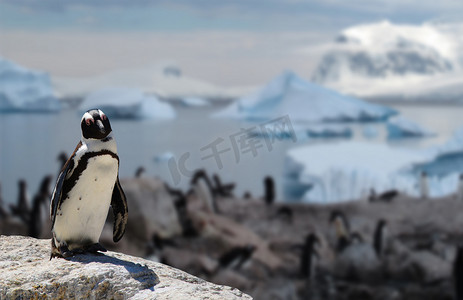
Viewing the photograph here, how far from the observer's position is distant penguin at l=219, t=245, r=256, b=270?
669cm

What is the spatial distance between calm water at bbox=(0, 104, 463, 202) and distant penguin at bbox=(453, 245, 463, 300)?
5.41ft

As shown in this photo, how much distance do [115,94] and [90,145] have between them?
6901mm

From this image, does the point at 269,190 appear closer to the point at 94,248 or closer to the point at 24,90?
the point at 24,90

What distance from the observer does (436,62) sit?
867cm

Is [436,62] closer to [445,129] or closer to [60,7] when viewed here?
[445,129]

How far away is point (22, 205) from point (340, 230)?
4.36 m

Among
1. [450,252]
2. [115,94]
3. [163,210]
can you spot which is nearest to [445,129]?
[450,252]

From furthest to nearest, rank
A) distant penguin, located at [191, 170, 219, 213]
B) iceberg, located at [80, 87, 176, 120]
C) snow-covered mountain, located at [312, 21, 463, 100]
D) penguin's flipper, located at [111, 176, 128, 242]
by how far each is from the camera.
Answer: snow-covered mountain, located at [312, 21, 463, 100] < iceberg, located at [80, 87, 176, 120] < distant penguin, located at [191, 170, 219, 213] < penguin's flipper, located at [111, 176, 128, 242]

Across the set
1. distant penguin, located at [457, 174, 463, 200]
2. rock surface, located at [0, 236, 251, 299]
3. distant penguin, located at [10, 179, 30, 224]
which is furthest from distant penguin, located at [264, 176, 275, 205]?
rock surface, located at [0, 236, 251, 299]

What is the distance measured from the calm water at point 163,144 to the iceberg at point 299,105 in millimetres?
221

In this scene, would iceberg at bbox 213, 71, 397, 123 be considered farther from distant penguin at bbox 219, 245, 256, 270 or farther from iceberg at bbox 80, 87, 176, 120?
distant penguin at bbox 219, 245, 256, 270

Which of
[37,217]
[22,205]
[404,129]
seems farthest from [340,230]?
[22,205]

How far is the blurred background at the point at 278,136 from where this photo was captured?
742cm

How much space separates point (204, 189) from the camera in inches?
299
